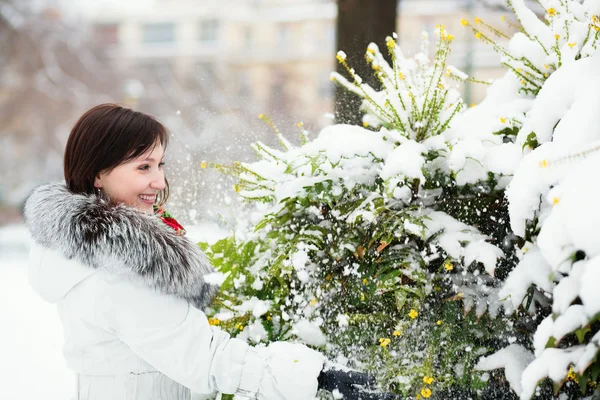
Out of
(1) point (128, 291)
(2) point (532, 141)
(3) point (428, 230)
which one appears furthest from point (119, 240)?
(2) point (532, 141)

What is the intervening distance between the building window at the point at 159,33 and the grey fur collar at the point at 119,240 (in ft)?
73.2

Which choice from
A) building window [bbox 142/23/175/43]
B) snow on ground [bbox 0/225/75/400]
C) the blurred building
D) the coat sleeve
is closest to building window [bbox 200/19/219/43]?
the blurred building

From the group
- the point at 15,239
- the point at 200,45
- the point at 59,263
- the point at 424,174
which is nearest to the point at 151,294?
the point at 59,263

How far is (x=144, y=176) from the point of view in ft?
6.29

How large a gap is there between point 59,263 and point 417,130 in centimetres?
115

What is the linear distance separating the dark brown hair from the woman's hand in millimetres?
877

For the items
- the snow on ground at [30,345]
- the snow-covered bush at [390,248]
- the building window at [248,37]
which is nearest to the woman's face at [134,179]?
the snow-covered bush at [390,248]

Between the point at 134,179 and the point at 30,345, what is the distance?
5439 millimetres

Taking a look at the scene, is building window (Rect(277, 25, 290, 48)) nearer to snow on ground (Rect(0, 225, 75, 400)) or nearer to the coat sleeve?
snow on ground (Rect(0, 225, 75, 400))

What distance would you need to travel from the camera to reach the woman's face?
1.89 m

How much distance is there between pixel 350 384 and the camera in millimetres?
1751

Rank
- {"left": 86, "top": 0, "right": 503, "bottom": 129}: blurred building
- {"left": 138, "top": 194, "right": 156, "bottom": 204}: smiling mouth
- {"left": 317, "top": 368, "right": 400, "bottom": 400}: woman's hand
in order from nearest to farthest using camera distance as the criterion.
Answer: {"left": 317, "top": 368, "right": 400, "bottom": 400}: woman's hand, {"left": 138, "top": 194, "right": 156, "bottom": 204}: smiling mouth, {"left": 86, "top": 0, "right": 503, "bottom": 129}: blurred building

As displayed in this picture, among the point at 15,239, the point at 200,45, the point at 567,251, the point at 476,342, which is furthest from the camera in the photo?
the point at 200,45

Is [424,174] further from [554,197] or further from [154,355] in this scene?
[154,355]
